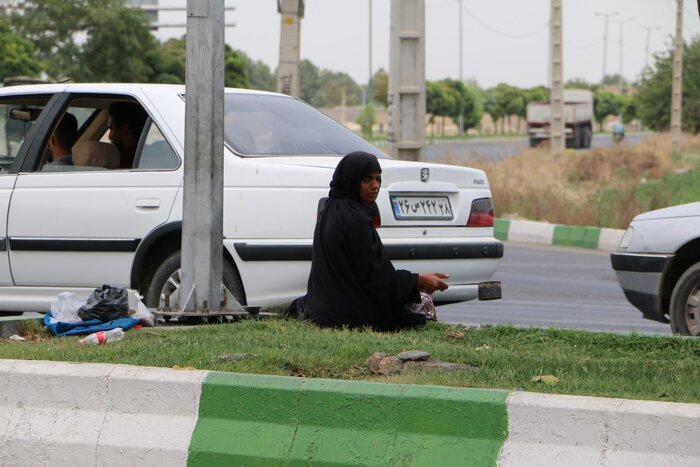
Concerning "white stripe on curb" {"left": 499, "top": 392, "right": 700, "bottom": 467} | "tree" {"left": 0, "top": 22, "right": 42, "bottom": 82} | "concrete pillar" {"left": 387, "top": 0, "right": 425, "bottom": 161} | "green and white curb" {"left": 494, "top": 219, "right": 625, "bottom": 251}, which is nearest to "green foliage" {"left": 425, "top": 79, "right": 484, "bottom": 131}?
"tree" {"left": 0, "top": 22, "right": 42, "bottom": 82}

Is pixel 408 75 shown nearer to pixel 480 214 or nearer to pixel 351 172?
pixel 480 214

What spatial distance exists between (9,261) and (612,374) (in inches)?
155

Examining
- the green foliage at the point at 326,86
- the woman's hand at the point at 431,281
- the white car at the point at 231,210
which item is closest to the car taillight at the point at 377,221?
the white car at the point at 231,210

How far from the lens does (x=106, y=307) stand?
672 centimetres

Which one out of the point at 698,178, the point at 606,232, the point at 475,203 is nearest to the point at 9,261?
the point at 475,203

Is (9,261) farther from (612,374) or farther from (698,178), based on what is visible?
(698,178)

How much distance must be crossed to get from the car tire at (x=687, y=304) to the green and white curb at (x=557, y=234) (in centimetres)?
996

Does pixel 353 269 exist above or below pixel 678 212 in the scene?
below

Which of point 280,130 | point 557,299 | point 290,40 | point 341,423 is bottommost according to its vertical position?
point 557,299

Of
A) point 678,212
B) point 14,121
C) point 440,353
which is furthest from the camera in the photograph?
point 14,121

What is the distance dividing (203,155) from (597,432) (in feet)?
10.1

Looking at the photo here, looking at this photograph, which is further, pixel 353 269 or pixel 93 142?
pixel 93 142

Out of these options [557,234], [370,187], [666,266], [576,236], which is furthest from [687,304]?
[557,234]

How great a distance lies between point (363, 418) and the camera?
4531 millimetres
